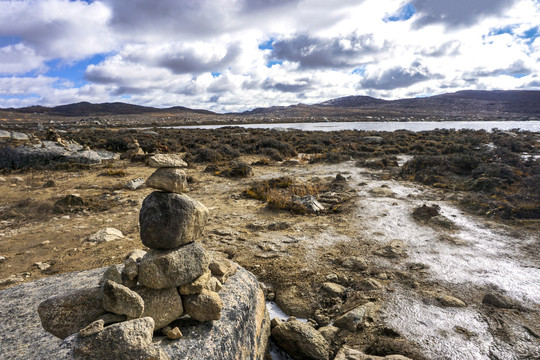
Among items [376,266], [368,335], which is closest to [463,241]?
[376,266]

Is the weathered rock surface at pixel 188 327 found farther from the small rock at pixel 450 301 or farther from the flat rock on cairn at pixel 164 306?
the small rock at pixel 450 301

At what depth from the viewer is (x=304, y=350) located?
10.5 feet

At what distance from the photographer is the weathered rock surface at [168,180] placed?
2773 millimetres

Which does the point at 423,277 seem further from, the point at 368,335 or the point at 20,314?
the point at 20,314

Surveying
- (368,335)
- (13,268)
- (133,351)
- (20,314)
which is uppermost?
(133,351)

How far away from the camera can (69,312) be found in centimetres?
217

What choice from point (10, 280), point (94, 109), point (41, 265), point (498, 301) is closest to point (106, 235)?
point (41, 265)

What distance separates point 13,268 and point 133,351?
188 inches

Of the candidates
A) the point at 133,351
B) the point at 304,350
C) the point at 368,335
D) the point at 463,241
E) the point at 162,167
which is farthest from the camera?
the point at 463,241

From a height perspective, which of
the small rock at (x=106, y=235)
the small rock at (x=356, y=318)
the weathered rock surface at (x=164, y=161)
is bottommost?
the small rock at (x=356, y=318)

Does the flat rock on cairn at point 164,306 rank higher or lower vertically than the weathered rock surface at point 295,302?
higher

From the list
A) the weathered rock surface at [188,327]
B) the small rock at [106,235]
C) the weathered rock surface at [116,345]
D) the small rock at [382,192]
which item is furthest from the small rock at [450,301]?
the small rock at [106,235]

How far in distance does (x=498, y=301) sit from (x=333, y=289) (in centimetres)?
240

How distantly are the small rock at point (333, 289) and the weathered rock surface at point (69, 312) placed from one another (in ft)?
10.8
